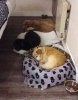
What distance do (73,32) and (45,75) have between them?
0.57m

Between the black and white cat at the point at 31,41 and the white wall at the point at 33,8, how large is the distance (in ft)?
3.25

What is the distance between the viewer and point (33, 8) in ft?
11.6

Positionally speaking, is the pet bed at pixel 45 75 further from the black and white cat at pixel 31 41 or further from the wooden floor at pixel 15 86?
the black and white cat at pixel 31 41

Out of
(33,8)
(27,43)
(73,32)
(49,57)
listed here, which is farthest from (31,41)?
(33,8)

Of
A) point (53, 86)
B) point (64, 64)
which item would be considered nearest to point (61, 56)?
point (64, 64)

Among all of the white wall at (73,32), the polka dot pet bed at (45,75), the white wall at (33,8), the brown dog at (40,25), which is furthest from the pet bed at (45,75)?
the white wall at (33,8)

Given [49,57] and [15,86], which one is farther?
[49,57]

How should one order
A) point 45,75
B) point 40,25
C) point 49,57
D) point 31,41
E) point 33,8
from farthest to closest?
point 33,8
point 40,25
point 31,41
point 49,57
point 45,75

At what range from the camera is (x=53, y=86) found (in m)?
1.96

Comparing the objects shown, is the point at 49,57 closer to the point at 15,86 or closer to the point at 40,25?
the point at 15,86

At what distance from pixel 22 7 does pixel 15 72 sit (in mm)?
1726

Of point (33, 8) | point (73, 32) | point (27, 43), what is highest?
point (73, 32)

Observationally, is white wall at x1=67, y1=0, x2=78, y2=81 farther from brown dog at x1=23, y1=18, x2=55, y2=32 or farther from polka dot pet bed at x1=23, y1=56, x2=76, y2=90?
brown dog at x1=23, y1=18, x2=55, y2=32

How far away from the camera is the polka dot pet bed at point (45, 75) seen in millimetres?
1916
